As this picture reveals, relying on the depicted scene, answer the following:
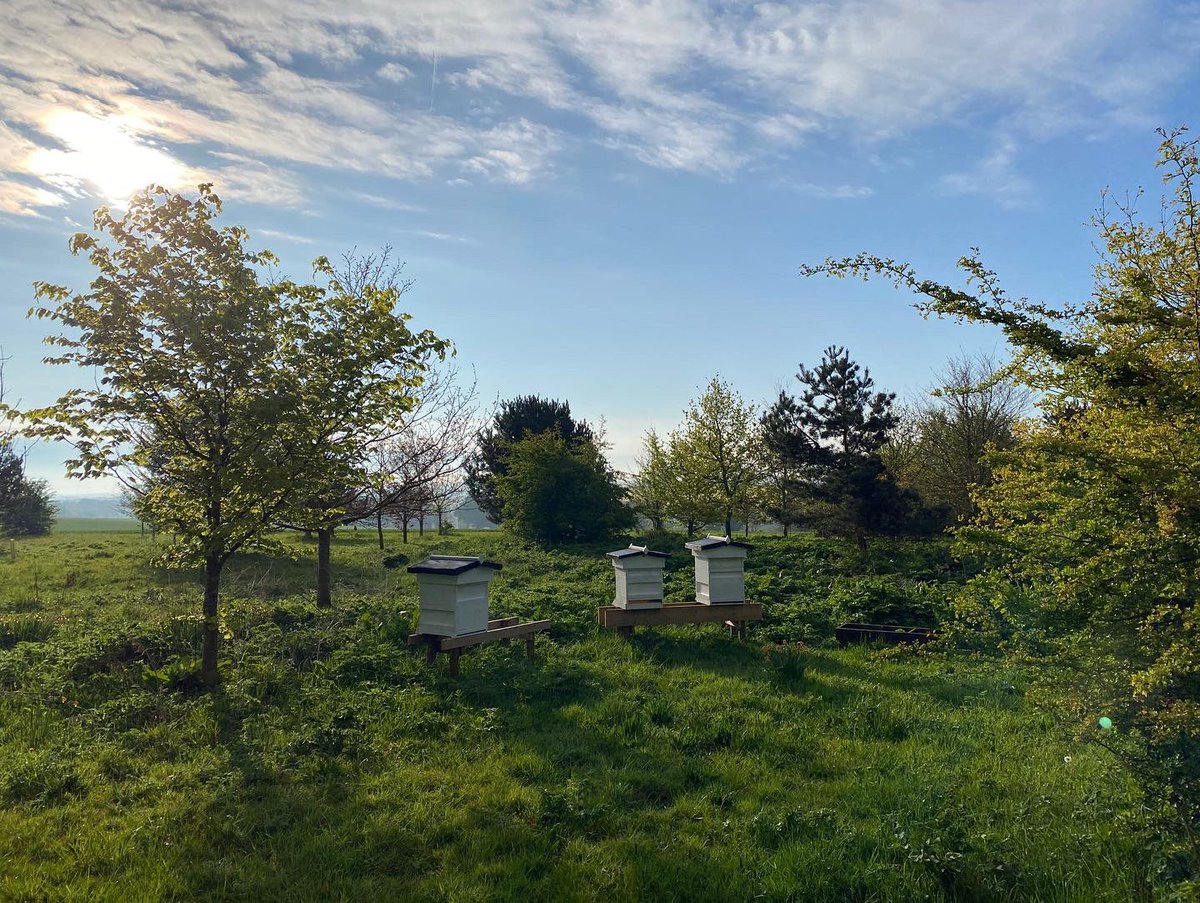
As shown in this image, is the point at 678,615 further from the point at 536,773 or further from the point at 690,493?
the point at 690,493

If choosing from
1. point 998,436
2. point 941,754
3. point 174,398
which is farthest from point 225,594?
point 998,436

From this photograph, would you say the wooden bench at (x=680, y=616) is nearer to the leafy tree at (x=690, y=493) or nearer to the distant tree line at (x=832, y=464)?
the distant tree line at (x=832, y=464)

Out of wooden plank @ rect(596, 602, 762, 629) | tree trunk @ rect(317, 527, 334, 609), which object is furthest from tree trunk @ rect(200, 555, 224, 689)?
wooden plank @ rect(596, 602, 762, 629)

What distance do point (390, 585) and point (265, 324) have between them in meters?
10.4

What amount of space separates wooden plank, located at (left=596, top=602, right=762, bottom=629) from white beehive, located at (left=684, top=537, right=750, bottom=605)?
0.53 ft

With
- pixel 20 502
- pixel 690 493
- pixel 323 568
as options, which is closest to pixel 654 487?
pixel 690 493

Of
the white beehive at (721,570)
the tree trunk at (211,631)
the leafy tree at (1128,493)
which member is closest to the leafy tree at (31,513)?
the tree trunk at (211,631)

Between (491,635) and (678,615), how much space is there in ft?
11.3

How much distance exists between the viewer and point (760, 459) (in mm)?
31594

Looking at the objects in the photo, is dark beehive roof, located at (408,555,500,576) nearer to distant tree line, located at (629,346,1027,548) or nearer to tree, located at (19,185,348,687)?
tree, located at (19,185,348,687)

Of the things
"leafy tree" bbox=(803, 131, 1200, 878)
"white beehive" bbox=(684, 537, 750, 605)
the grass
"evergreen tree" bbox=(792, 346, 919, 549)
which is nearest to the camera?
"leafy tree" bbox=(803, 131, 1200, 878)

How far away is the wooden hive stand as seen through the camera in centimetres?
992

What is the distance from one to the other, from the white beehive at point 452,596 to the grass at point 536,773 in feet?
1.97

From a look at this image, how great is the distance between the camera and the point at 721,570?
1234 centimetres
